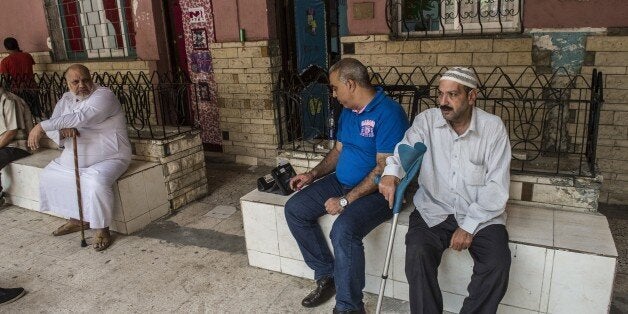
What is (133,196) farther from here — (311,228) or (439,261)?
(439,261)

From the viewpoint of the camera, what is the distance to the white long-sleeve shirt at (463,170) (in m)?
2.69

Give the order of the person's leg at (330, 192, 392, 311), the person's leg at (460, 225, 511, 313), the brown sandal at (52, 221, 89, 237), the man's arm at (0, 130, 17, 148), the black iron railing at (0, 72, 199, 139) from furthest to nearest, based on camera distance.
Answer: the man's arm at (0, 130, 17, 148) < the black iron railing at (0, 72, 199, 139) < the brown sandal at (52, 221, 89, 237) < the person's leg at (330, 192, 392, 311) < the person's leg at (460, 225, 511, 313)

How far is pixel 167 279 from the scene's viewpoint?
3773 millimetres

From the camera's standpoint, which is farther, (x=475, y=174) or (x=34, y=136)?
(x=34, y=136)

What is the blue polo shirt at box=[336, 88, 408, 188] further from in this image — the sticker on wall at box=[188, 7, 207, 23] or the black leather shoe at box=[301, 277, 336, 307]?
the sticker on wall at box=[188, 7, 207, 23]

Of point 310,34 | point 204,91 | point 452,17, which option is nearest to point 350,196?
point 452,17

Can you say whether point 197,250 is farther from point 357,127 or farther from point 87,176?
point 357,127

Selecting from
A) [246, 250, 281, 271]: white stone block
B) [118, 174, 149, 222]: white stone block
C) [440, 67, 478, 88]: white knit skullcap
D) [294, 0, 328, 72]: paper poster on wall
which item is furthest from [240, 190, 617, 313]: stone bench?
[294, 0, 328, 72]: paper poster on wall

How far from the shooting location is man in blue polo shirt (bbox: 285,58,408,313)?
296cm

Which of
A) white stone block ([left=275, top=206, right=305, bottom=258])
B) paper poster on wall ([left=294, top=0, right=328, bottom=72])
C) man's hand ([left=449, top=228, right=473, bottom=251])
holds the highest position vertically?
paper poster on wall ([left=294, top=0, right=328, bottom=72])

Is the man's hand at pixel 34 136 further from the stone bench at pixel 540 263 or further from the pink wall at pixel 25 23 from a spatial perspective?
the pink wall at pixel 25 23

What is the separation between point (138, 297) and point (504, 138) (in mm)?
2853

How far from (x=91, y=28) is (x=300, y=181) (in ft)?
20.1

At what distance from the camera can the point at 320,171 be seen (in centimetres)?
366
